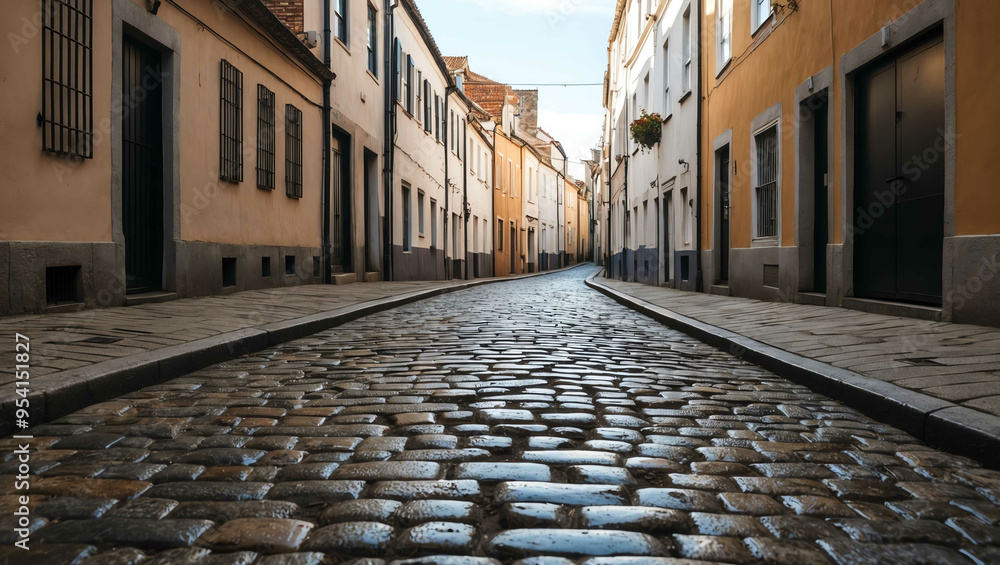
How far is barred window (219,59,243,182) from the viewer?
34.3ft

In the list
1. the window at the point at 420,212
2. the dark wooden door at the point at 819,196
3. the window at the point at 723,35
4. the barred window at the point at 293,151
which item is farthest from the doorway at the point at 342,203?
the dark wooden door at the point at 819,196

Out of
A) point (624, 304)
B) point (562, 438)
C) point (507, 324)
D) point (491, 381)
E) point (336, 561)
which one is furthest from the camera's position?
point (624, 304)

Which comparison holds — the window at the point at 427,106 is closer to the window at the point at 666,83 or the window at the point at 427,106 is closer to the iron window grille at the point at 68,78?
the window at the point at 666,83

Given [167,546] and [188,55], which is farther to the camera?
[188,55]

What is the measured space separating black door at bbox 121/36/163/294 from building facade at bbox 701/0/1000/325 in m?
8.14

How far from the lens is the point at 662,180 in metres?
19.2

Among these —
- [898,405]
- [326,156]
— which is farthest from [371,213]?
[898,405]

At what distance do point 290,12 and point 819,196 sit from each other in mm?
9746

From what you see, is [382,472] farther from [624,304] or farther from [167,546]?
[624,304]

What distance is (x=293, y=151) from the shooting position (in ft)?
43.7

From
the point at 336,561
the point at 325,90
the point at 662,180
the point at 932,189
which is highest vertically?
the point at 325,90

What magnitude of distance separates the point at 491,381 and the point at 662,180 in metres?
15.3

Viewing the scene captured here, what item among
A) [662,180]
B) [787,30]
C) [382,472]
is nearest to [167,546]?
[382,472]

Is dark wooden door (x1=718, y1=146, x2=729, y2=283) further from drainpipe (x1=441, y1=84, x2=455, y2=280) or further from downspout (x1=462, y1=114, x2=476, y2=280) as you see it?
downspout (x1=462, y1=114, x2=476, y2=280)
